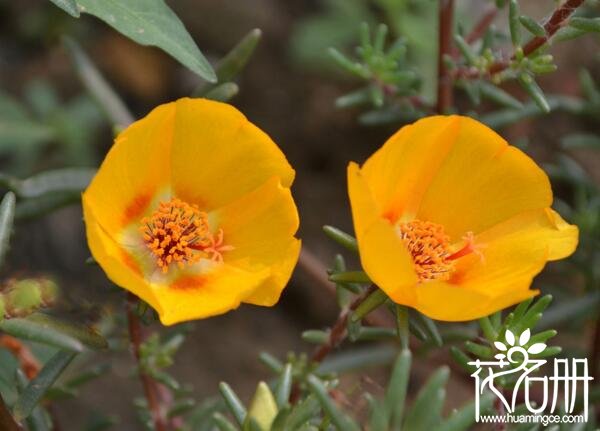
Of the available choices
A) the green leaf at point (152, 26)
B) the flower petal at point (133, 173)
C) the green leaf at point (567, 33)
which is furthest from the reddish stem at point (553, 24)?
the flower petal at point (133, 173)

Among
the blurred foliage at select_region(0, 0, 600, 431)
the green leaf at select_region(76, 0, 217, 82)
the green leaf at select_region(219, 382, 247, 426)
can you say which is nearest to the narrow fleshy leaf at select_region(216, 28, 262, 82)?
the blurred foliage at select_region(0, 0, 600, 431)

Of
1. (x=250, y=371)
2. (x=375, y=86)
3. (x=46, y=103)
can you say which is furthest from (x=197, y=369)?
(x=375, y=86)

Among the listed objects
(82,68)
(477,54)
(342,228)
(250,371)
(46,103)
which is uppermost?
(477,54)

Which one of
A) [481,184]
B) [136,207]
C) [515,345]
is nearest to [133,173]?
[136,207]

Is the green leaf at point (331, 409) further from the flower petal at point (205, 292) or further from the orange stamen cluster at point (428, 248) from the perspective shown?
the orange stamen cluster at point (428, 248)

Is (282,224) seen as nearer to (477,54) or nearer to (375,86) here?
(375,86)
